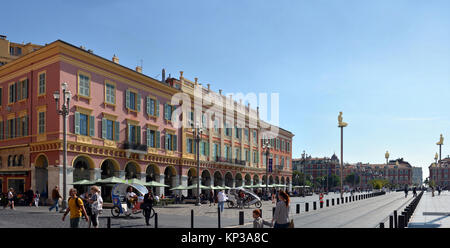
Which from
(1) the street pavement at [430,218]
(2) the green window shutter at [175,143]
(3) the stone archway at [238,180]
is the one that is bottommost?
(3) the stone archway at [238,180]

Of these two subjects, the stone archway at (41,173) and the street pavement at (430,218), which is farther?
the stone archway at (41,173)

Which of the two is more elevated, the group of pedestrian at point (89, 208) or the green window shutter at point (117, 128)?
the green window shutter at point (117, 128)

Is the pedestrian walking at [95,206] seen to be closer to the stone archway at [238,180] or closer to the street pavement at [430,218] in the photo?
the street pavement at [430,218]

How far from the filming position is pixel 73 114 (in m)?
33.3

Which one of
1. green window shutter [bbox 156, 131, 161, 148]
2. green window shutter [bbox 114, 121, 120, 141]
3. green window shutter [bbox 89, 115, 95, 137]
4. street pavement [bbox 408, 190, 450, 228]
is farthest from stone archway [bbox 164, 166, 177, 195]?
street pavement [bbox 408, 190, 450, 228]

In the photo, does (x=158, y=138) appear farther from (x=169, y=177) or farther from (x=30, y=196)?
(x=30, y=196)

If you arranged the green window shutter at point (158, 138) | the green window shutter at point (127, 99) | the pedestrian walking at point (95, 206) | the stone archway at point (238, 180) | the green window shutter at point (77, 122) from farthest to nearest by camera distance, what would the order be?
the stone archway at point (238, 180) < the green window shutter at point (158, 138) < the green window shutter at point (127, 99) < the green window shutter at point (77, 122) < the pedestrian walking at point (95, 206)

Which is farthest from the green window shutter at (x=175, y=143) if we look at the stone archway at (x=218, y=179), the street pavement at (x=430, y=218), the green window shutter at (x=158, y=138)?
the street pavement at (x=430, y=218)

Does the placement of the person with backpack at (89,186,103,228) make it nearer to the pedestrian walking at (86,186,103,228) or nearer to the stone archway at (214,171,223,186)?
the pedestrian walking at (86,186,103,228)

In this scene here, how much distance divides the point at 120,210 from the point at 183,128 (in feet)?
82.1

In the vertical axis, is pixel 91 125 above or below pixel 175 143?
above

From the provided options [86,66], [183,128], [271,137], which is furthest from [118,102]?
[271,137]

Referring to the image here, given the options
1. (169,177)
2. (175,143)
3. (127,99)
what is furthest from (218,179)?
(127,99)

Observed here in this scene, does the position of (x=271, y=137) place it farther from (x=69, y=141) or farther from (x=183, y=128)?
(x=69, y=141)
